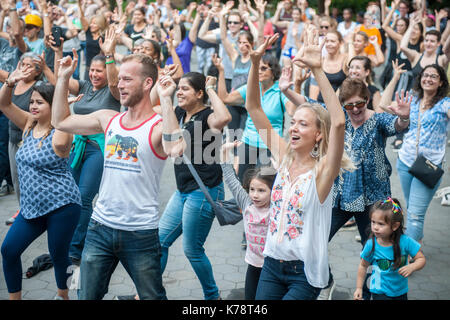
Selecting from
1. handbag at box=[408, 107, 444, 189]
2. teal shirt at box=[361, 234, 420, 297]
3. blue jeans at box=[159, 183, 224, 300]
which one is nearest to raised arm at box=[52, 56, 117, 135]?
blue jeans at box=[159, 183, 224, 300]

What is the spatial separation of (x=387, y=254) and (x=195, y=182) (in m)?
1.59

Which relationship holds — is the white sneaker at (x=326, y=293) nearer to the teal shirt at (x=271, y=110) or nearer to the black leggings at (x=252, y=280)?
the black leggings at (x=252, y=280)

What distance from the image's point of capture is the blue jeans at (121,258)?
3.44 m

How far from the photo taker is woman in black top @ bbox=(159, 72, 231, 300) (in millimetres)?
4484

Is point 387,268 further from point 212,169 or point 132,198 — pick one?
point 132,198

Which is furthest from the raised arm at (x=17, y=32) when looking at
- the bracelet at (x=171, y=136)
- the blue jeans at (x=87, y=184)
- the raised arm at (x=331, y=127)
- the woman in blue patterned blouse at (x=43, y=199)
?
the raised arm at (x=331, y=127)

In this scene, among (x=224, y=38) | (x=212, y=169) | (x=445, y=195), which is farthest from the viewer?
(x=224, y=38)

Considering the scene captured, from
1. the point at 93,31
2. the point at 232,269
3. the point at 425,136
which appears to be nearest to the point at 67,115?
the point at 232,269

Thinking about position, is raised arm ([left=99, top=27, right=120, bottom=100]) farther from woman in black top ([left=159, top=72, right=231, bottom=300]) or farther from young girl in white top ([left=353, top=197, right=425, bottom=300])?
young girl in white top ([left=353, top=197, right=425, bottom=300])

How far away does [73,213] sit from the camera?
4379mm

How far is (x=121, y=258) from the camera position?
11.4 feet

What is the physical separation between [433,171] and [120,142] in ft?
10.2

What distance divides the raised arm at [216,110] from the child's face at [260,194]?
60 centimetres

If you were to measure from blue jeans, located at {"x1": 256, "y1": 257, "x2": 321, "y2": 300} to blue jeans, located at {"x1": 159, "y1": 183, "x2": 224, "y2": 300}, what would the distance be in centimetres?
120
